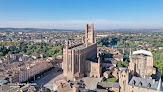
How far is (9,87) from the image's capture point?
87.1 feet

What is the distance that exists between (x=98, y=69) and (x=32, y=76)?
1817 centimetres

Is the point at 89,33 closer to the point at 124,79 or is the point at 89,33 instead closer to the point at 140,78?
the point at 124,79

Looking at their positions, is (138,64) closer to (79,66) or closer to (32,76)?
(79,66)

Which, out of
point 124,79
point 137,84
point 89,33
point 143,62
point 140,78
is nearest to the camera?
point 137,84

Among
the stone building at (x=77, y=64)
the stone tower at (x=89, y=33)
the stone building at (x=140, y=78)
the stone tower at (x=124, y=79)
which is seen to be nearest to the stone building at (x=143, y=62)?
the stone building at (x=140, y=78)

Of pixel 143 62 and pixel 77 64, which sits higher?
pixel 143 62

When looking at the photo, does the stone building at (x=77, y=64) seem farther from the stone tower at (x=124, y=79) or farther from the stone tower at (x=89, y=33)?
the stone tower at (x=89, y=33)

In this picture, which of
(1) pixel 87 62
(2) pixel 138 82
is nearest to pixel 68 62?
(1) pixel 87 62

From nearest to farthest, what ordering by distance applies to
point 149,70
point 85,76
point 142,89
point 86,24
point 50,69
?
point 142,89, point 149,70, point 85,76, point 50,69, point 86,24

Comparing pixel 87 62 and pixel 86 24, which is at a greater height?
pixel 86 24

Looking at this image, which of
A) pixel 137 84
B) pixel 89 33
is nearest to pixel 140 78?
pixel 137 84

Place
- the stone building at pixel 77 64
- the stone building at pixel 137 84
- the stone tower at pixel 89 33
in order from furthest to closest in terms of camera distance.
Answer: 1. the stone tower at pixel 89 33
2. the stone building at pixel 77 64
3. the stone building at pixel 137 84

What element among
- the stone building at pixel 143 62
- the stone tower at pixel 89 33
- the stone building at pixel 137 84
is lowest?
the stone building at pixel 137 84

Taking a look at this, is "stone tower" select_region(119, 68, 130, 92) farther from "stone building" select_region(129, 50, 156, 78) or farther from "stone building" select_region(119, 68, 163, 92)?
"stone building" select_region(129, 50, 156, 78)
